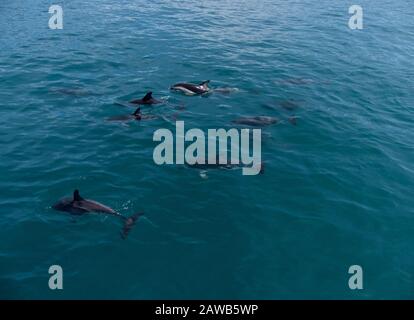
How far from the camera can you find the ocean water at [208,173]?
13.8 meters

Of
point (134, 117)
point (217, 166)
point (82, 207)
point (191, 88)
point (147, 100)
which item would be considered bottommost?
point (82, 207)

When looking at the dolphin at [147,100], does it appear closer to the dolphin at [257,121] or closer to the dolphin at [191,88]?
the dolphin at [191,88]

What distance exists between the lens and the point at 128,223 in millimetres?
15445

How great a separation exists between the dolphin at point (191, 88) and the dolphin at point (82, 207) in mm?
11311

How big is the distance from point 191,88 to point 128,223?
1211 cm

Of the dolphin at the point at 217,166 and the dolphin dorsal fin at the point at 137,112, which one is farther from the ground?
the dolphin dorsal fin at the point at 137,112

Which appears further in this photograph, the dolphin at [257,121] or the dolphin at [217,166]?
the dolphin at [257,121]

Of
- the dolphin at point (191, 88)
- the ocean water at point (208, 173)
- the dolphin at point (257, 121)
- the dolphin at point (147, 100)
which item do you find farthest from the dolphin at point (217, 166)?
the dolphin at point (191, 88)

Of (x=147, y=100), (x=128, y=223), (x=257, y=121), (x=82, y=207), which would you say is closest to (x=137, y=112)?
(x=147, y=100)

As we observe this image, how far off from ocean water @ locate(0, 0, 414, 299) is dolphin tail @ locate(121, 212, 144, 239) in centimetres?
26

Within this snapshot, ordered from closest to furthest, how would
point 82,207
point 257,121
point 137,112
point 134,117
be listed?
point 82,207
point 257,121
point 137,112
point 134,117

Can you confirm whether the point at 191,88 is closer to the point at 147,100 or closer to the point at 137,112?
the point at 147,100
